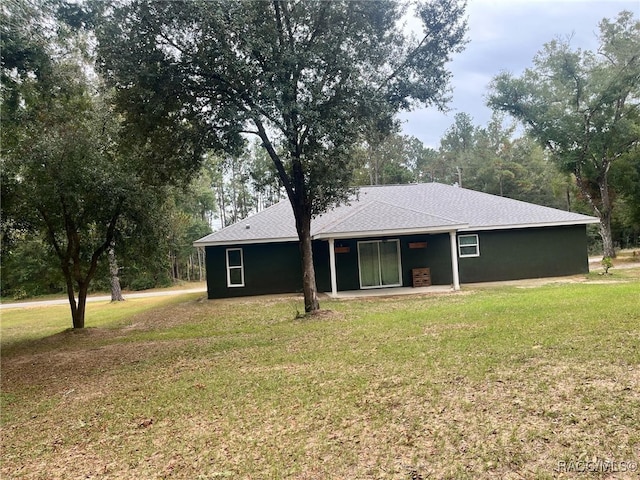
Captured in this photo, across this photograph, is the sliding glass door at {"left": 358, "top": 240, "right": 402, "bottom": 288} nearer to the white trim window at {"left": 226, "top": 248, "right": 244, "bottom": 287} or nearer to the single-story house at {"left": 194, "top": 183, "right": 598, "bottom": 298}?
the single-story house at {"left": 194, "top": 183, "right": 598, "bottom": 298}

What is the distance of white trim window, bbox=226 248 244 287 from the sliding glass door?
4.47m

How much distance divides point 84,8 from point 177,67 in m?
1.77

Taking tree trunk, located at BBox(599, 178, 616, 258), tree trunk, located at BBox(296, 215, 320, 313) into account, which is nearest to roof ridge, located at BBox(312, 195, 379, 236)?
tree trunk, located at BBox(296, 215, 320, 313)

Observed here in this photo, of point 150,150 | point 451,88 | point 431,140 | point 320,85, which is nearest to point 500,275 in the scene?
point 451,88

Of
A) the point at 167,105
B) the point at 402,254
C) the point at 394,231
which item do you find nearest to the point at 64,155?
the point at 167,105

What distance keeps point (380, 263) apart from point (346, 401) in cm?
1169

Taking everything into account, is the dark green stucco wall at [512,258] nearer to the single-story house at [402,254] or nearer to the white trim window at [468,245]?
the single-story house at [402,254]

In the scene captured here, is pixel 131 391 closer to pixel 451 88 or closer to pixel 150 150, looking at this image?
pixel 150 150

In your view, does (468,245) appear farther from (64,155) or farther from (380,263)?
(64,155)

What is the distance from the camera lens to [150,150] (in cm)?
1004

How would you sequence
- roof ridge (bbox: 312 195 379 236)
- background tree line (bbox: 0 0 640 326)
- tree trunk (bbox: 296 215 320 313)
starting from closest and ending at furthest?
background tree line (bbox: 0 0 640 326) < tree trunk (bbox: 296 215 320 313) < roof ridge (bbox: 312 195 379 236)

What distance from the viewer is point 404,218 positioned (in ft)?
48.8

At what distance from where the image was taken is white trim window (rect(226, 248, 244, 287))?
16.2m

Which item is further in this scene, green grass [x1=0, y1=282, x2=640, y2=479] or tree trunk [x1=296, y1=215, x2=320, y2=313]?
tree trunk [x1=296, y1=215, x2=320, y2=313]
